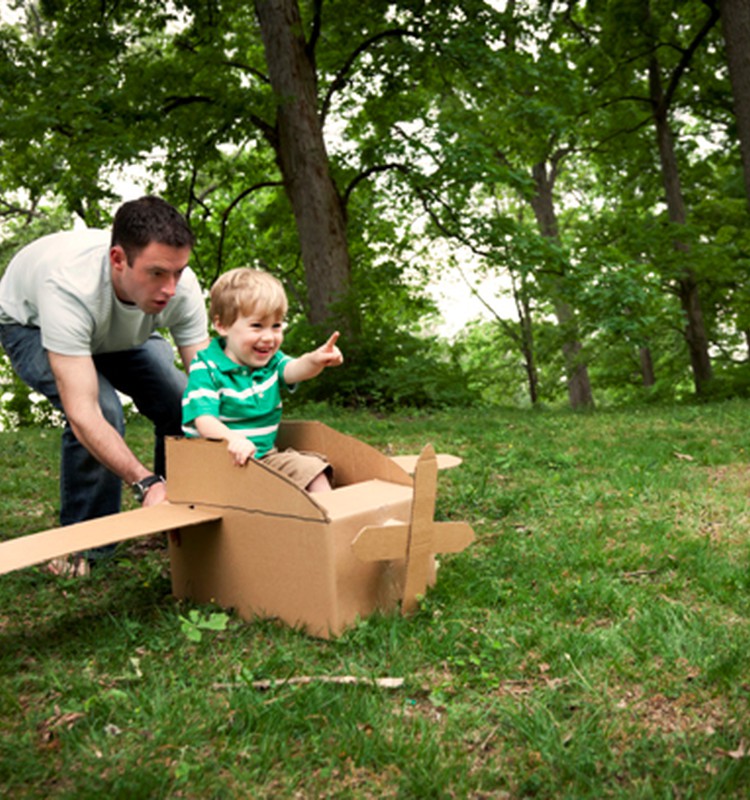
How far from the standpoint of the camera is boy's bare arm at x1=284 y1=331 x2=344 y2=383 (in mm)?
3082

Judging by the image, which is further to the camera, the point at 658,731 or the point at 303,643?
the point at 303,643

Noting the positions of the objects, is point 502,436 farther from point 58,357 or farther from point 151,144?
point 151,144

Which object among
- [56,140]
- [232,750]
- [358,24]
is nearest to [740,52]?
[358,24]

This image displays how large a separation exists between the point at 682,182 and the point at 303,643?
1532 cm

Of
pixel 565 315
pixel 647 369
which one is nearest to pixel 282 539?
pixel 565 315

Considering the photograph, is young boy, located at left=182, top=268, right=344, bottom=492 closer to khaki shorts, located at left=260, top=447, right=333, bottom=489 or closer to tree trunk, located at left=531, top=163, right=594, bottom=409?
khaki shorts, located at left=260, top=447, right=333, bottom=489

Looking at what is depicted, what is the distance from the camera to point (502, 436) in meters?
6.52

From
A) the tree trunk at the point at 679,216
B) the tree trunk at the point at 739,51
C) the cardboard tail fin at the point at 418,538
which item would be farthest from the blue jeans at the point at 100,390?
the tree trunk at the point at 679,216

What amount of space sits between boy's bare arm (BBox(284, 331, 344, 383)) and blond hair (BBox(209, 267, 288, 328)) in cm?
20

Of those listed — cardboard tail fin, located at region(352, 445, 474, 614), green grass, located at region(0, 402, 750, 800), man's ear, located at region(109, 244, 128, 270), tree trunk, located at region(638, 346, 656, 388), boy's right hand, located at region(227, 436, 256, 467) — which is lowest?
tree trunk, located at region(638, 346, 656, 388)

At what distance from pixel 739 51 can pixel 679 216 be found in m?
3.07

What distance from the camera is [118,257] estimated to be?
3139 millimetres

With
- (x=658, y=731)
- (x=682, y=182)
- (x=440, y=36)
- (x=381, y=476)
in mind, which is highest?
(x=440, y=36)

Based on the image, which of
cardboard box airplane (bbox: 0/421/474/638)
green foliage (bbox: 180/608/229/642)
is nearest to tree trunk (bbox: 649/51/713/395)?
cardboard box airplane (bbox: 0/421/474/638)
